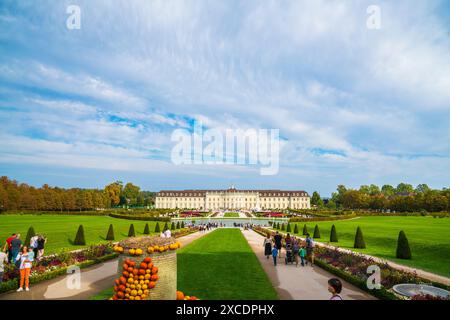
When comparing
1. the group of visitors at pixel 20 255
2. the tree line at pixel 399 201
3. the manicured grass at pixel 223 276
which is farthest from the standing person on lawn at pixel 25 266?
the tree line at pixel 399 201

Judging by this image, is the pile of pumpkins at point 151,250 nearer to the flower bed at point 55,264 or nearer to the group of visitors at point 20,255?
the group of visitors at point 20,255

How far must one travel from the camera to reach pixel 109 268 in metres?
14.1

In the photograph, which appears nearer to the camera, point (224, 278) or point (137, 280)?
point (137, 280)

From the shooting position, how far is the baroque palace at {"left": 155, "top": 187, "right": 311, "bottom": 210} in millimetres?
136875

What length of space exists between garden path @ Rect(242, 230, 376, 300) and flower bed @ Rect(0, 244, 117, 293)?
8.81 metres

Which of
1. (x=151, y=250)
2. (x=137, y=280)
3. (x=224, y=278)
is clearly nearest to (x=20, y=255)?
(x=137, y=280)

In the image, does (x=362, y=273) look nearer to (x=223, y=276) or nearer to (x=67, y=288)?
(x=223, y=276)

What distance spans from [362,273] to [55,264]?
1315 cm

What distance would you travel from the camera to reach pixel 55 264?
12984 millimetres

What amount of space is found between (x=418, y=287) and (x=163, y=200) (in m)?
134

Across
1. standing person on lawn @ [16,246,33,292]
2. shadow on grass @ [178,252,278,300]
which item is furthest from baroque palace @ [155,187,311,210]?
standing person on lawn @ [16,246,33,292]
